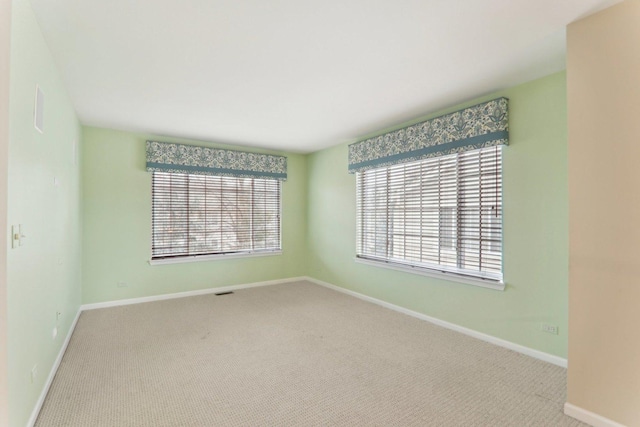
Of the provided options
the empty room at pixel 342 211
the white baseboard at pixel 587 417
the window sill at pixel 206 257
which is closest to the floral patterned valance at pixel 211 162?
the empty room at pixel 342 211

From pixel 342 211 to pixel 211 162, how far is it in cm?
233

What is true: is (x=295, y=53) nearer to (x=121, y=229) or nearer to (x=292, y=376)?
(x=292, y=376)

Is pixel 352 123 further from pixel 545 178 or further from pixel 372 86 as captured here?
pixel 545 178

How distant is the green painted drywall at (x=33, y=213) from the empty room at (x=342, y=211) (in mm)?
29

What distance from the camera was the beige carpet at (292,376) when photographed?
Answer: 2.06m

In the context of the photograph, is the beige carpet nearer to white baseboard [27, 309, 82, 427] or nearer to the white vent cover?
white baseboard [27, 309, 82, 427]

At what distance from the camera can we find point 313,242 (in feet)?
19.9

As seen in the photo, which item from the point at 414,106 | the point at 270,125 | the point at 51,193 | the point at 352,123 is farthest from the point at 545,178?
the point at 51,193

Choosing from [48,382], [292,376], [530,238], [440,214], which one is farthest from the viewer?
[440,214]

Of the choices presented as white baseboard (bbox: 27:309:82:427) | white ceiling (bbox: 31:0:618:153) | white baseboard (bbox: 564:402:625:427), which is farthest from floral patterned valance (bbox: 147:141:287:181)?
white baseboard (bbox: 564:402:625:427)

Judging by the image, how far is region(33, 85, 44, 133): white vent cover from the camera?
79.7 inches

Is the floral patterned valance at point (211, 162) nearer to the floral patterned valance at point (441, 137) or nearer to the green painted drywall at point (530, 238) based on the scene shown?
the floral patterned valance at point (441, 137)

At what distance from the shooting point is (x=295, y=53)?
2.39 metres

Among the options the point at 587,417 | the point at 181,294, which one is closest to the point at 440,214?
the point at 587,417
